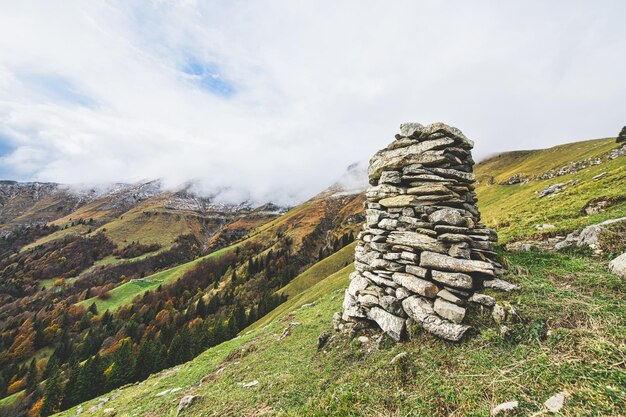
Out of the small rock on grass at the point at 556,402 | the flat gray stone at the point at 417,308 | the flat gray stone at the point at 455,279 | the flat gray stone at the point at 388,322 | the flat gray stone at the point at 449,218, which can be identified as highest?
the flat gray stone at the point at 449,218

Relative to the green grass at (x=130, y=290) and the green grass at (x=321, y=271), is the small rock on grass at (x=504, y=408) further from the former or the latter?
the green grass at (x=130, y=290)

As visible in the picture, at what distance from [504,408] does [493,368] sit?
157 cm

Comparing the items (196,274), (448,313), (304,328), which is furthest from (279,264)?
(448,313)

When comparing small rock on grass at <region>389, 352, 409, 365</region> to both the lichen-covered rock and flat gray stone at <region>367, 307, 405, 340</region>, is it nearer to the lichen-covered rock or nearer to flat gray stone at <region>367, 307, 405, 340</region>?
flat gray stone at <region>367, 307, 405, 340</region>

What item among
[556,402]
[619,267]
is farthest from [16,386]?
[619,267]

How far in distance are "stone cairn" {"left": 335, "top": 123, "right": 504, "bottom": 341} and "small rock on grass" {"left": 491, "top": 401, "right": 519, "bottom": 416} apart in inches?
115

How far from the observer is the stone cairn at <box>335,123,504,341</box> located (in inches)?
422

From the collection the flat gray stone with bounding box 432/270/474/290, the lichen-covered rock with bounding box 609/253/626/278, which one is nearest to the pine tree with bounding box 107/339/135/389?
the flat gray stone with bounding box 432/270/474/290

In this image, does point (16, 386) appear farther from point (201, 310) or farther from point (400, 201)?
point (400, 201)

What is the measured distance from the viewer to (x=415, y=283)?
11.4 meters

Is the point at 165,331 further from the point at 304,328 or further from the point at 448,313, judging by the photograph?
the point at 448,313

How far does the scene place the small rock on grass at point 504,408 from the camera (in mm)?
6223

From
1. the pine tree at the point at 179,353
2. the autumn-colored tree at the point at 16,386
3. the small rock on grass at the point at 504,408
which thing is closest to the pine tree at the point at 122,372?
the pine tree at the point at 179,353

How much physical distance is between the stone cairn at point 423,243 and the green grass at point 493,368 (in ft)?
3.20
